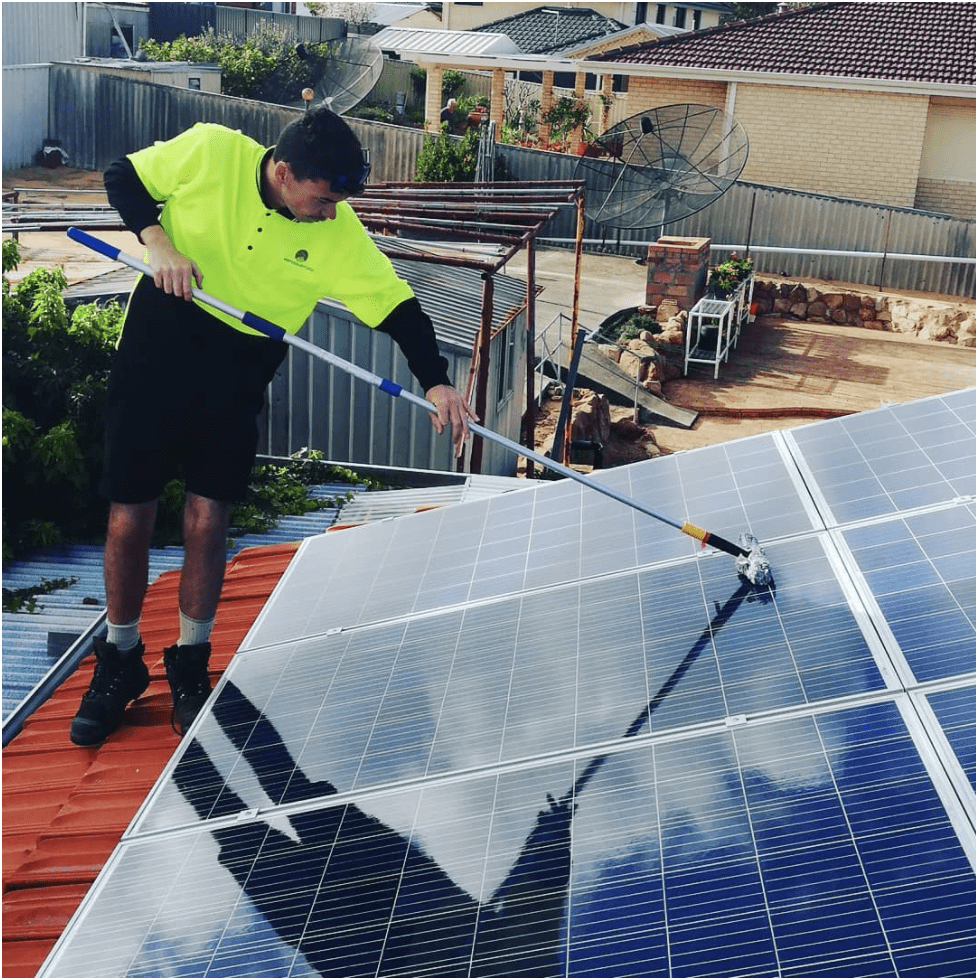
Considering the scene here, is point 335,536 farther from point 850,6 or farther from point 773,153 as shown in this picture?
point 850,6

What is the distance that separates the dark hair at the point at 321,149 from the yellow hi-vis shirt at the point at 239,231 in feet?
0.75

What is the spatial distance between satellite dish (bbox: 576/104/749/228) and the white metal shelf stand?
190 cm

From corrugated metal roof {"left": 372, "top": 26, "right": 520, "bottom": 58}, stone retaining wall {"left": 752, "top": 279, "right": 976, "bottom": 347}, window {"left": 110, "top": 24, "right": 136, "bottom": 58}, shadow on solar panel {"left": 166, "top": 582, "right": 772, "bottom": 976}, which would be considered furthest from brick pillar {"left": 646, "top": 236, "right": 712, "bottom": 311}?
window {"left": 110, "top": 24, "right": 136, "bottom": 58}

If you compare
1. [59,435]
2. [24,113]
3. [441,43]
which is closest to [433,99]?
[441,43]

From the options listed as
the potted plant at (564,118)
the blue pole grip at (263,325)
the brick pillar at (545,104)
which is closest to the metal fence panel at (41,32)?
the brick pillar at (545,104)

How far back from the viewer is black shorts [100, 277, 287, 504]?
4543mm

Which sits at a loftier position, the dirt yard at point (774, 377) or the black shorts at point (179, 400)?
the black shorts at point (179, 400)

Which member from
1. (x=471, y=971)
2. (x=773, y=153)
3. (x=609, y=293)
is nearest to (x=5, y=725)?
(x=471, y=971)

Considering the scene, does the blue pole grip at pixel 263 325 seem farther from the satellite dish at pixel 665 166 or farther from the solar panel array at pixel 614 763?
the satellite dish at pixel 665 166

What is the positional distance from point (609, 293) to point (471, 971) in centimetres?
2443

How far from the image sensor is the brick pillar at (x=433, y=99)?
35812 millimetres

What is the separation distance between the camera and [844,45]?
106ft

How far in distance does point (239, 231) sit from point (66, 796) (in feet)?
7.48

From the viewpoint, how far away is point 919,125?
1222 inches
